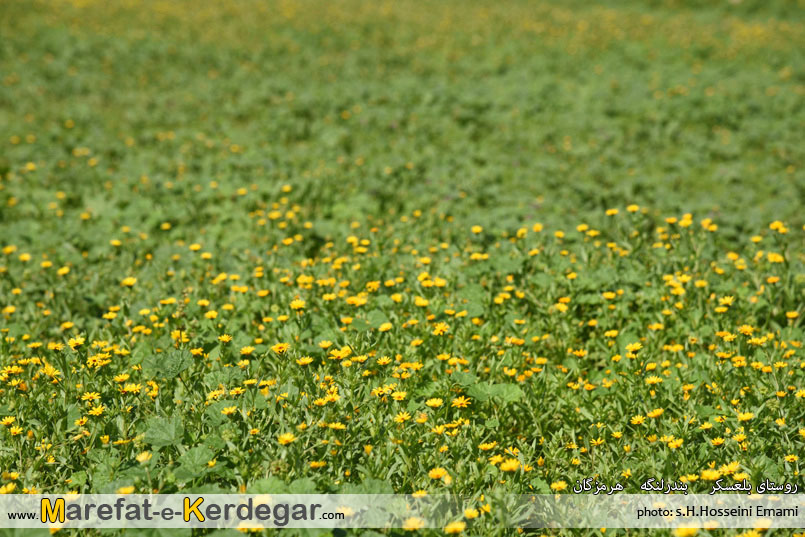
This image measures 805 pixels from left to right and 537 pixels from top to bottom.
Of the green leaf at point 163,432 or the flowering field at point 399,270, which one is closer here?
the green leaf at point 163,432

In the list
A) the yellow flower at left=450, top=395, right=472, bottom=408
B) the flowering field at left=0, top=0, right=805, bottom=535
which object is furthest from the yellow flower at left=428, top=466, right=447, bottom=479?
the yellow flower at left=450, top=395, right=472, bottom=408

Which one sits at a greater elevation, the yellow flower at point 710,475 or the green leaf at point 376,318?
the green leaf at point 376,318

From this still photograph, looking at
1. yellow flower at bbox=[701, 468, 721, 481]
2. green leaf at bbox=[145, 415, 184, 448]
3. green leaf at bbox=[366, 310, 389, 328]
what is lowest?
green leaf at bbox=[145, 415, 184, 448]

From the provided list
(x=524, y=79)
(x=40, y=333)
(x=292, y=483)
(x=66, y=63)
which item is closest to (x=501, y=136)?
(x=524, y=79)

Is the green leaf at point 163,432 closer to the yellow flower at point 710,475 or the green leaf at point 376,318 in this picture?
the green leaf at point 376,318

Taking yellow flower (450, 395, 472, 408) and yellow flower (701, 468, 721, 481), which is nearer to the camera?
yellow flower (701, 468, 721, 481)

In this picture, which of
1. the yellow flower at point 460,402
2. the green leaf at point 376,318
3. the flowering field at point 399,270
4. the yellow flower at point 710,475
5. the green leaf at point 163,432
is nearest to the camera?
the yellow flower at point 710,475

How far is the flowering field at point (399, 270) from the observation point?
10.3 ft

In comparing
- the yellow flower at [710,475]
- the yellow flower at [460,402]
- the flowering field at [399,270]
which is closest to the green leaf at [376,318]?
the flowering field at [399,270]

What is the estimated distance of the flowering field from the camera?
3.14m

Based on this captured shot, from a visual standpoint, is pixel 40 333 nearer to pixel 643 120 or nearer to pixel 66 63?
pixel 643 120

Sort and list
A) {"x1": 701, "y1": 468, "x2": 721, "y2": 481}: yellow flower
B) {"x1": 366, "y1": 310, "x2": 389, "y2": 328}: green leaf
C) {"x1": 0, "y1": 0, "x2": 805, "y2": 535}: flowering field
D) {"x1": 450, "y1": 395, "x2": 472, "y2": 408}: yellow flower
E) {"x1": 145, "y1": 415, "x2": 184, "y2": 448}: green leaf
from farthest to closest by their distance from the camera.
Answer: {"x1": 366, "y1": 310, "x2": 389, "y2": 328}: green leaf → {"x1": 450, "y1": 395, "x2": 472, "y2": 408}: yellow flower → {"x1": 0, "y1": 0, "x2": 805, "y2": 535}: flowering field → {"x1": 145, "y1": 415, "x2": 184, "y2": 448}: green leaf → {"x1": 701, "y1": 468, "x2": 721, "y2": 481}: yellow flower

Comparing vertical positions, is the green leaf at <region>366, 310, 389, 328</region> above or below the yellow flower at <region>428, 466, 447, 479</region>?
above

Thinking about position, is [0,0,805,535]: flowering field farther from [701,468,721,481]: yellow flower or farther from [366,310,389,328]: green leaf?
[701,468,721,481]: yellow flower
